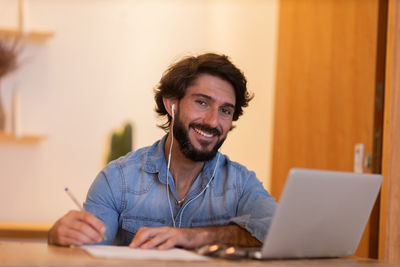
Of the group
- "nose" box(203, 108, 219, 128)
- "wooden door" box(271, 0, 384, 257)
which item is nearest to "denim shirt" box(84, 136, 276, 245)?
"nose" box(203, 108, 219, 128)

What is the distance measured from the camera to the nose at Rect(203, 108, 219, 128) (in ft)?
5.99

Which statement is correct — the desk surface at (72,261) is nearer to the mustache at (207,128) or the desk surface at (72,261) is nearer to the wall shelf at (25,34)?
the mustache at (207,128)

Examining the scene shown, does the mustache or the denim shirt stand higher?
the mustache

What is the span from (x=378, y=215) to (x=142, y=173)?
91 cm

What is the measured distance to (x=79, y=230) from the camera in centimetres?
128

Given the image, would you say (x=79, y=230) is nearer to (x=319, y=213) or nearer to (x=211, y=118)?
(x=319, y=213)

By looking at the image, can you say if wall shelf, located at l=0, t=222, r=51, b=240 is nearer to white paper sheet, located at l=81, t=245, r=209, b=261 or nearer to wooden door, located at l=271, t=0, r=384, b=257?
wooden door, located at l=271, t=0, r=384, b=257

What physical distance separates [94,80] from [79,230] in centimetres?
239

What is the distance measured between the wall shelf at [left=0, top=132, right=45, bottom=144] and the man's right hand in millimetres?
2174

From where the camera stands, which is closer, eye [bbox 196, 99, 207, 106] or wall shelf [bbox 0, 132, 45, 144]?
eye [bbox 196, 99, 207, 106]

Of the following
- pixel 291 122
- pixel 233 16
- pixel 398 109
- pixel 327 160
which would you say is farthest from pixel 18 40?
pixel 398 109

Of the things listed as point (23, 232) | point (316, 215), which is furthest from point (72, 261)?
point (23, 232)

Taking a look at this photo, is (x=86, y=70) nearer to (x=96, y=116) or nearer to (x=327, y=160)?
(x=96, y=116)

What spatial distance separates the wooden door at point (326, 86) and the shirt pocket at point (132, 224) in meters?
0.85
